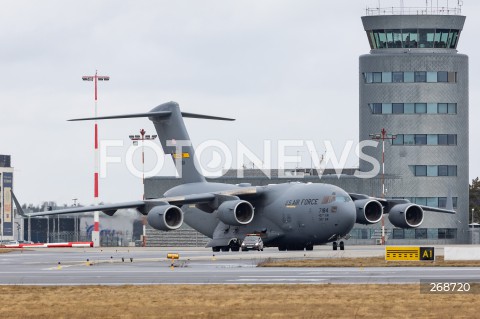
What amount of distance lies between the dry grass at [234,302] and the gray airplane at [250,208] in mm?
31381

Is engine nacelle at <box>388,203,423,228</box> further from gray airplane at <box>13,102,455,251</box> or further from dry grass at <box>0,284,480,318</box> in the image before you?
dry grass at <box>0,284,480,318</box>

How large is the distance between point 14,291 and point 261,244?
1422 inches

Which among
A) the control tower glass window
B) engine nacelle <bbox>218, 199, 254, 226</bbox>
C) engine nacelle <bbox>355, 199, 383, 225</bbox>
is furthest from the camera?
the control tower glass window

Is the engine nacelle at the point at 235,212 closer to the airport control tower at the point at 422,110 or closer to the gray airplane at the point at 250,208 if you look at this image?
the gray airplane at the point at 250,208

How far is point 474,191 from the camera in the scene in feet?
554

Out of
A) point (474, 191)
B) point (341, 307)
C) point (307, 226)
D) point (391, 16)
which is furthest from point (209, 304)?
point (474, 191)

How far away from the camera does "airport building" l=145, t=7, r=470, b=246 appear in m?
110

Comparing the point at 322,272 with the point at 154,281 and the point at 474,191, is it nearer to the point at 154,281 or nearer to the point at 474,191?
the point at 154,281

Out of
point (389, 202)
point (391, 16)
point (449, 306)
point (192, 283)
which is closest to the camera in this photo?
point (449, 306)

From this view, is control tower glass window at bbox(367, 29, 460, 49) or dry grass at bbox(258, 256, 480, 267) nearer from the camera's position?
dry grass at bbox(258, 256, 480, 267)

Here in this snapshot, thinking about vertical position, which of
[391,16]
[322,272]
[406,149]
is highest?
[391,16]

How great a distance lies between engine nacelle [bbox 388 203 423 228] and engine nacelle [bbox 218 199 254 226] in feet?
30.5

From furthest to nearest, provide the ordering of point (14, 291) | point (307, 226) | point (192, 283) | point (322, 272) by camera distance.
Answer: point (307, 226) → point (322, 272) → point (192, 283) → point (14, 291)

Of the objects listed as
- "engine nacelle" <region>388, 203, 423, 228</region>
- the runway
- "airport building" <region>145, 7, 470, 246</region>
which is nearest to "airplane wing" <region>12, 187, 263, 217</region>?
"engine nacelle" <region>388, 203, 423, 228</region>
